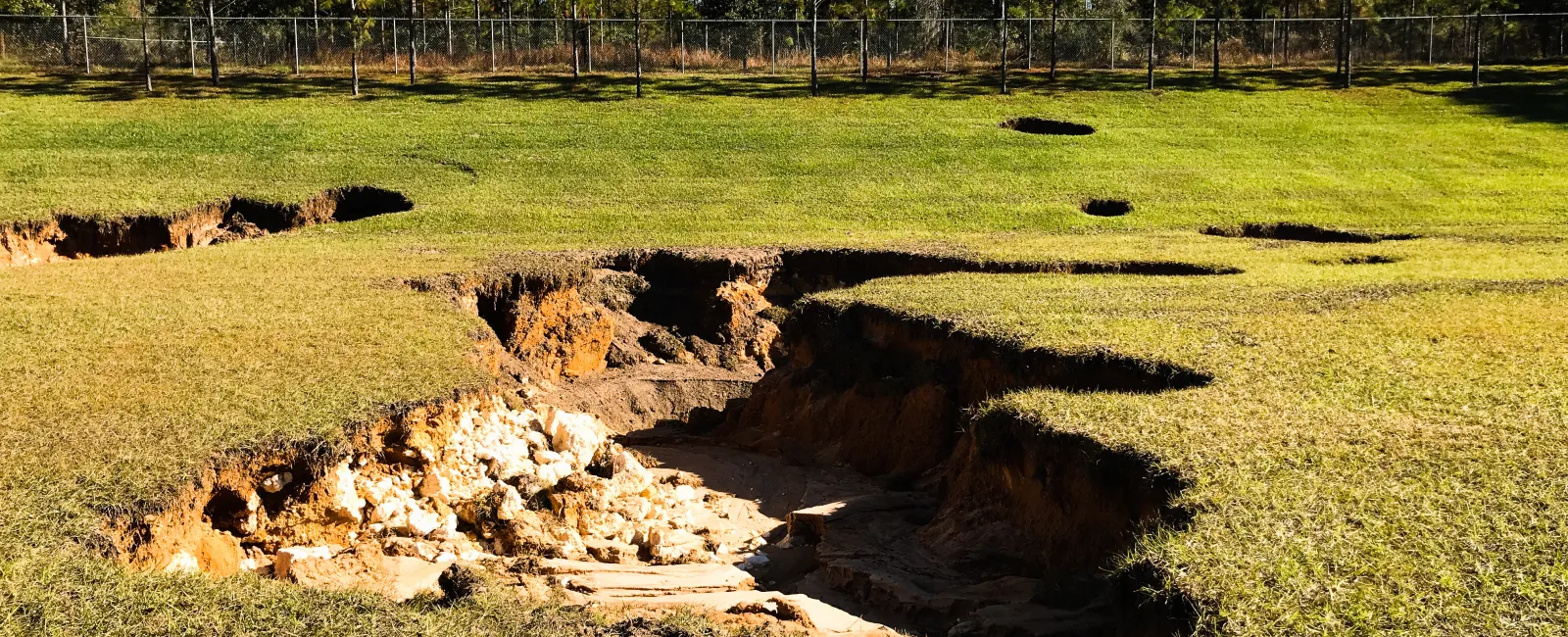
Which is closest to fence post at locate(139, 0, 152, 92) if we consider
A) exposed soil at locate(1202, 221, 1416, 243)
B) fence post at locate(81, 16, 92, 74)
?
fence post at locate(81, 16, 92, 74)

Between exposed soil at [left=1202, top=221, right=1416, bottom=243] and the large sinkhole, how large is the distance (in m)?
10.4

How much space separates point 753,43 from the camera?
41.2 m

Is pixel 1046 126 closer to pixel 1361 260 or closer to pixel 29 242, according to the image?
pixel 1361 260

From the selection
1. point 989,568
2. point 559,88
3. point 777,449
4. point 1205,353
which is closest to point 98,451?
point 989,568

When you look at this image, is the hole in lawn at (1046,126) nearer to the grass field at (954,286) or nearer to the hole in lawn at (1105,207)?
the grass field at (954,286)

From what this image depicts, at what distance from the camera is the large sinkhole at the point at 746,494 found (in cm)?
781

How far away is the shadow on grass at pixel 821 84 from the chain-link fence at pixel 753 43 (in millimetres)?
1285

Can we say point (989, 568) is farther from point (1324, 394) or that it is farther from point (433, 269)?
point (433, 269)

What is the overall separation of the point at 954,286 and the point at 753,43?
27690 mm

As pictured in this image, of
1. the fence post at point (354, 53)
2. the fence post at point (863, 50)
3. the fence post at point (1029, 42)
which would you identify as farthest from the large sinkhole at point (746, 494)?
the fence post at point (1029, 42)

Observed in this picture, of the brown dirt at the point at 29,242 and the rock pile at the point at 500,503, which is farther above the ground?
the brown dirt at the point at 29,242

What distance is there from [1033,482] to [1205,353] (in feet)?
7.97

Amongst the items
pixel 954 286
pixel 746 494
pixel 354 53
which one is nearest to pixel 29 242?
pixel 746 494

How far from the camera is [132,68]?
37.4 meters
